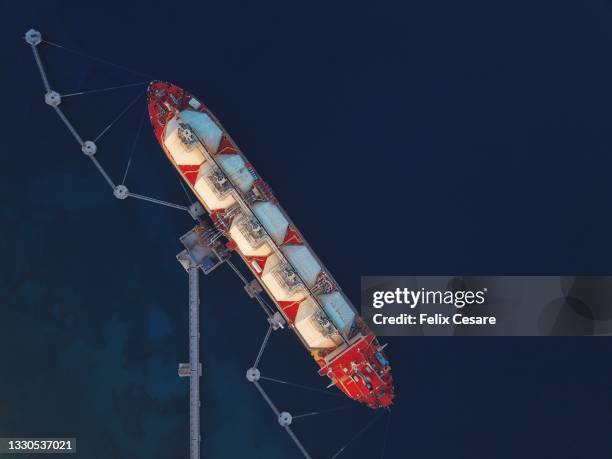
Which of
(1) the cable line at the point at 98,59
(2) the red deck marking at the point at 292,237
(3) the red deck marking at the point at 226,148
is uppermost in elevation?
(1) the cable line at the point at 98,59

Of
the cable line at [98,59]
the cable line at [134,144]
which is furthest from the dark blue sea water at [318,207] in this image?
the cable line at [98,59]

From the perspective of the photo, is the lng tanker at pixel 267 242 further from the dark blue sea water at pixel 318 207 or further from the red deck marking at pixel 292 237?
the dark blue sea water at pixel 318 207

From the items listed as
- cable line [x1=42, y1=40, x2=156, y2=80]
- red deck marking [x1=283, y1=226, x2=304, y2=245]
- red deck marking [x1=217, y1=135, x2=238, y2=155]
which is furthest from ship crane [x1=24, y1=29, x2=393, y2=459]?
cable line [x1=42, y1=40, x2=156, y2=80]

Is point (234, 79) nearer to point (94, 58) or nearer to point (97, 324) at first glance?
point (94, 58)

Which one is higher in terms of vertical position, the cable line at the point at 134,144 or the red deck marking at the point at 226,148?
the cable line at the point at 134,144

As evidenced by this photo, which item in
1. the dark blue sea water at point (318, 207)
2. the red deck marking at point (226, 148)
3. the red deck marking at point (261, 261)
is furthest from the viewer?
the dark blue sea water at point (318, 207)

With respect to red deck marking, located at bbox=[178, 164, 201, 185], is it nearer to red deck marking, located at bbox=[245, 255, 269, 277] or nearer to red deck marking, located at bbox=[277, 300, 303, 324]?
red deck marking, located at bbox=[245, 255, 269, 277]
